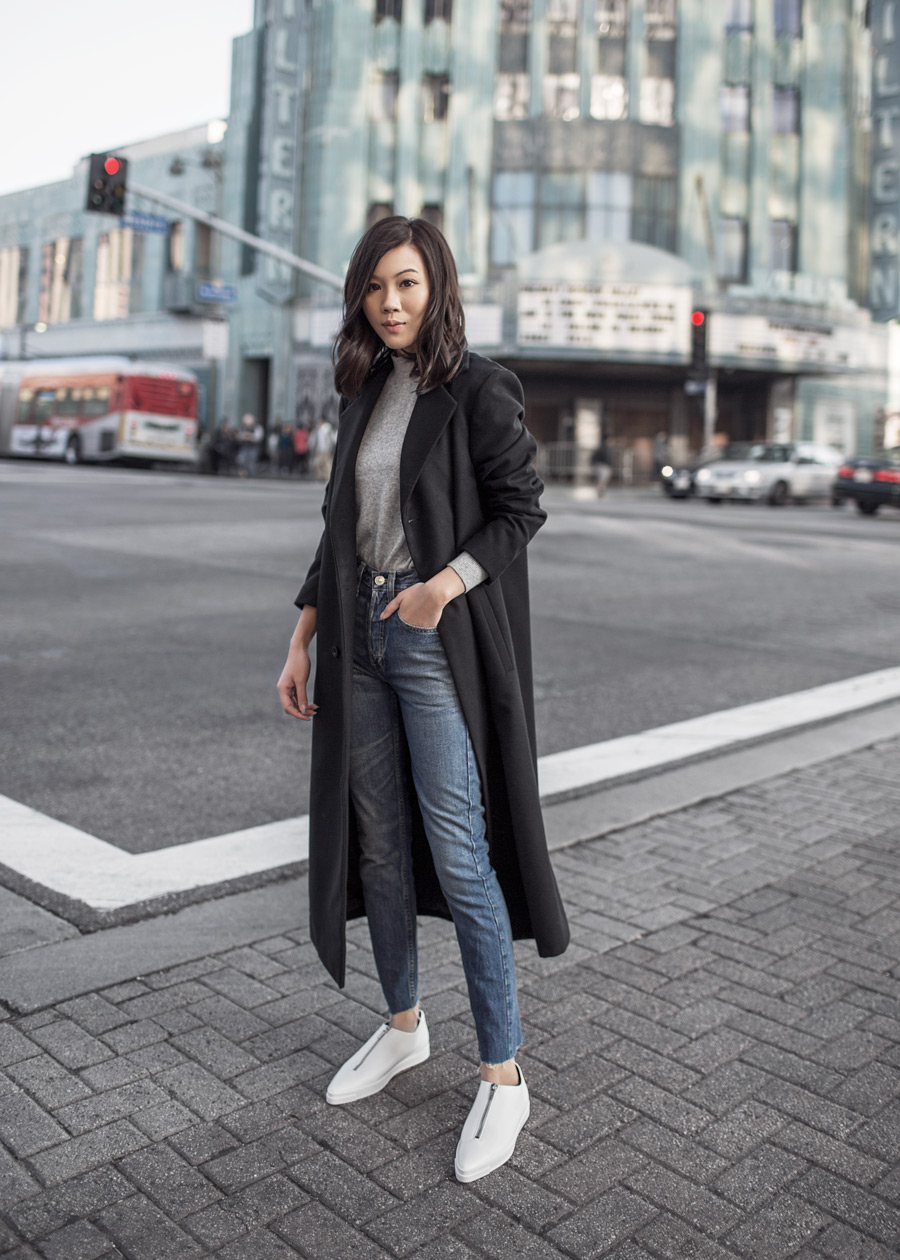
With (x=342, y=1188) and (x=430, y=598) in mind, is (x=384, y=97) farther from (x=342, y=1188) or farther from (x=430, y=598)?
(x=342, y=1188)

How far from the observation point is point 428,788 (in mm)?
2580

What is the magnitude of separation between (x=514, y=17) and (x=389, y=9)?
13.4 ft

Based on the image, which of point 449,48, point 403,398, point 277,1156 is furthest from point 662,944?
point 449,48

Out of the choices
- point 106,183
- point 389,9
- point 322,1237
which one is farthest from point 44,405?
point 322,1237

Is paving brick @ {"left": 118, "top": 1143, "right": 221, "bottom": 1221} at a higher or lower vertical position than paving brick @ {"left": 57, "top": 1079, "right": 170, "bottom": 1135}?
lower

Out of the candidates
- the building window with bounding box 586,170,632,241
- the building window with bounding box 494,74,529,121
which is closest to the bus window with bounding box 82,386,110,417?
the building window with bounding box 494,74,529,121

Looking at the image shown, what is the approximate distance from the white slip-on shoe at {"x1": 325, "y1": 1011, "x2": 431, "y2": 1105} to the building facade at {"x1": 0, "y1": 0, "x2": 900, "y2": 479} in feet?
116

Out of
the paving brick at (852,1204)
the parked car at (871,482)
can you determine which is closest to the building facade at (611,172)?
the parked car at (871,482)

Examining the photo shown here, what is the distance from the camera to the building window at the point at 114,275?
163ft

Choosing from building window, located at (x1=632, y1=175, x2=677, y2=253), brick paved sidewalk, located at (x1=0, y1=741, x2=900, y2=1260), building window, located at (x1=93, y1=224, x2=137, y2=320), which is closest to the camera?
brick paved sidewalk, located at (x1=0, y1=741, x2=900, y2=1260)

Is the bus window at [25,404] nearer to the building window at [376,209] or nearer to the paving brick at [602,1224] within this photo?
the building window at [376,209]

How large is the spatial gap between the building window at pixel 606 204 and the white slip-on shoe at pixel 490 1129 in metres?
38.9

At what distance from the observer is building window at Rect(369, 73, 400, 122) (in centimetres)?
4019

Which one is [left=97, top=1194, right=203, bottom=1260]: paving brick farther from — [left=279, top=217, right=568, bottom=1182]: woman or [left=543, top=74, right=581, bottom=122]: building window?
[left=543, top=74, right=581, bottom=122]: building window
